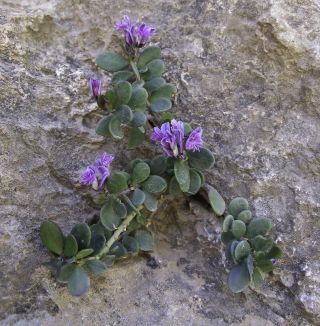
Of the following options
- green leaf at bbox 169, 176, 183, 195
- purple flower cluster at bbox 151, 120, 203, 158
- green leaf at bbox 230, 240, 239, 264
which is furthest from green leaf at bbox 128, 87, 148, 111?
green leaf at bbox 230, 240, 239, 264

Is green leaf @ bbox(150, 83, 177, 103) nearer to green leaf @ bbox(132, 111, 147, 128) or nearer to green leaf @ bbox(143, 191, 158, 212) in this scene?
green leaf @ bbox(132, 111, 147, 128)

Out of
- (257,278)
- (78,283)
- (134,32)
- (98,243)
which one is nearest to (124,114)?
(134,32)

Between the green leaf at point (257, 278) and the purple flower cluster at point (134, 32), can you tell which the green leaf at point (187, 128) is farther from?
the green leaf at point (257, 278)

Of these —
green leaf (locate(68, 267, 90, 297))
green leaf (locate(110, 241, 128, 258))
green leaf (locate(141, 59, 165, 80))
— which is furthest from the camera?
green leaf (locate(141, 59, 165, 80))

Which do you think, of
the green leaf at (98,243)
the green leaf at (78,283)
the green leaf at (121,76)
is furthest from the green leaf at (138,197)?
the green leaf at (121,76)

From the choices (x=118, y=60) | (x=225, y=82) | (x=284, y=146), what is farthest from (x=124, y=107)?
(x=284, y=146)

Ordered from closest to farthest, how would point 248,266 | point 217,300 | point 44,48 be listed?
point 248,266, point 217,300, point 44,48

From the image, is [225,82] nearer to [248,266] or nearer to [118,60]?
[118,60]
